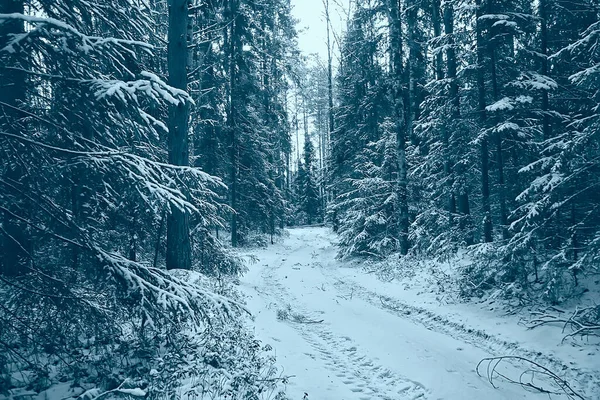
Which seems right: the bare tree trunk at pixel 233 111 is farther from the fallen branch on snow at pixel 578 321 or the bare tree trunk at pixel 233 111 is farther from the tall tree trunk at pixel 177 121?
the fallen branch on snow at pixel 578 321

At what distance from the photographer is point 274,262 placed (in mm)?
19078

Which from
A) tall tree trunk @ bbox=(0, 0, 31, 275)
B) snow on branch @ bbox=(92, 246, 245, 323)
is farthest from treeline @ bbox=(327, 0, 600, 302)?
tall tree trunk @ bbox=(0, 0, 31, 275)

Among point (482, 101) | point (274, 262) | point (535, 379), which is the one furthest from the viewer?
point (274, 262)

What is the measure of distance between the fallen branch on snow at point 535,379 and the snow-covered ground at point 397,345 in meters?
0.11

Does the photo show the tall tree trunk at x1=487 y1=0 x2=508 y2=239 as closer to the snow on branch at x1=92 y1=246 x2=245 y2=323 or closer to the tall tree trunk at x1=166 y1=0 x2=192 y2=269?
the tall tree trunk at x1=166 y1=0 x2=192 y2=269

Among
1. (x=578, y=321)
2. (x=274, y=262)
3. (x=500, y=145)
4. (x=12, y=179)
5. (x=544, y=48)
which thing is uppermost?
(x=544, y=48)

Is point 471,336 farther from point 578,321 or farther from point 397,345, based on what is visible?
point 578,321

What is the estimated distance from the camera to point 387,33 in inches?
660

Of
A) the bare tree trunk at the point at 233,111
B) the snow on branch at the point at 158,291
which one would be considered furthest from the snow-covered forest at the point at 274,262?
the bare tree trunk at the point at 233,111

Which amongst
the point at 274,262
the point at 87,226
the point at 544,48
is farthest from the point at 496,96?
the point at 274,262

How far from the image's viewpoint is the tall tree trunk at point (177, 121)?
8641 mm

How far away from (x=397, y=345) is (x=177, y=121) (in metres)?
7.35

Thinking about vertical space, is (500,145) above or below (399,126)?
below

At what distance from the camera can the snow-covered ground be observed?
5.07m
